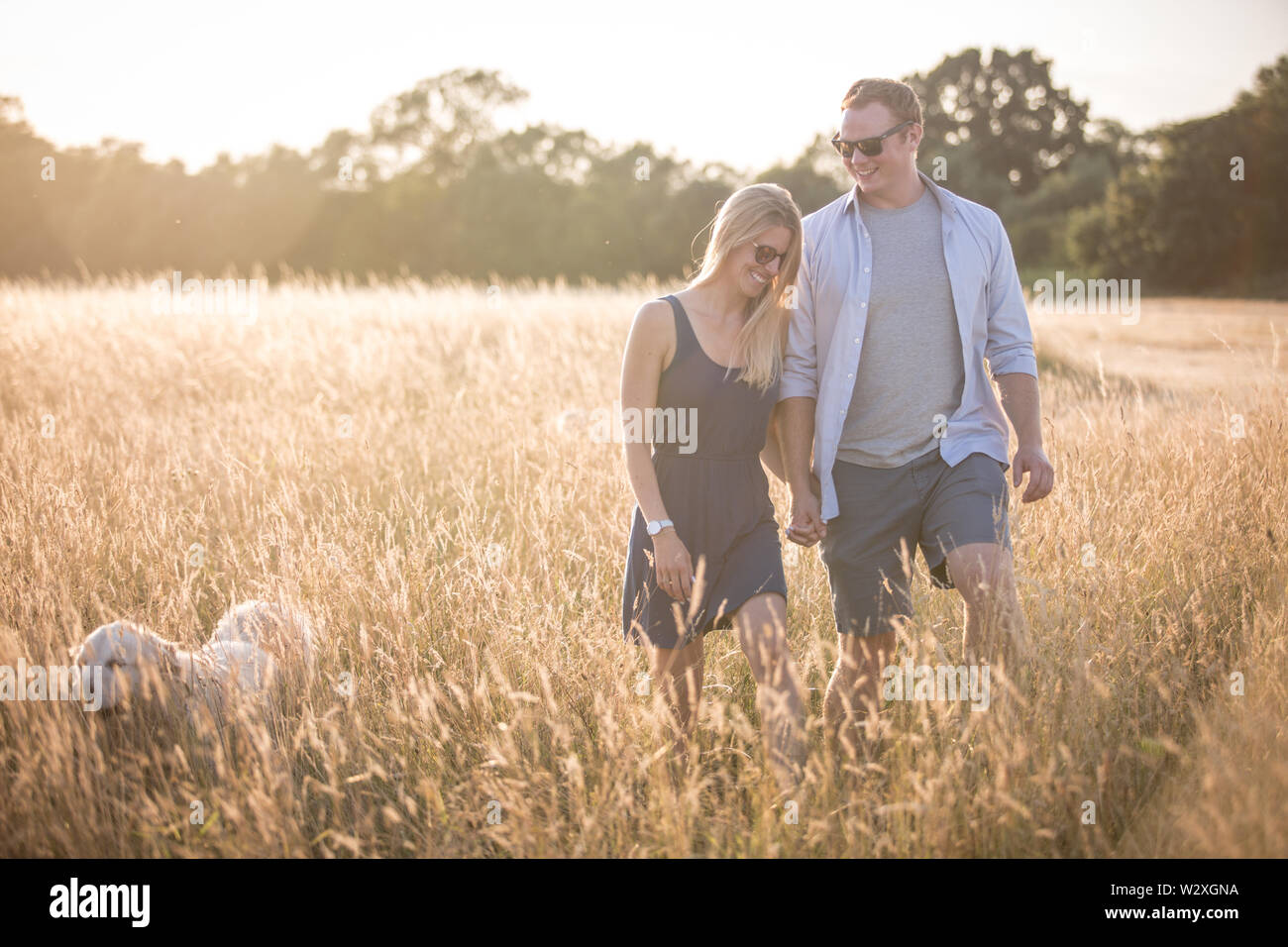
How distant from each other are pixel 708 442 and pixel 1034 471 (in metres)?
1.03

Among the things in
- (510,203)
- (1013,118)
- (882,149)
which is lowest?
(882,149)

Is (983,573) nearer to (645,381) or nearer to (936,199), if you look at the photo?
(645,381)

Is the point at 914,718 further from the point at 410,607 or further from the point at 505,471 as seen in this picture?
the point at 505,471

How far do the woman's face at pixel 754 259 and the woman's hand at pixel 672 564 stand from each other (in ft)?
2.74

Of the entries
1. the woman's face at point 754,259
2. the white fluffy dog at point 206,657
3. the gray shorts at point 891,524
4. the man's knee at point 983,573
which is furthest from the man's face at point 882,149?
the white fluffy dog at point 206,657

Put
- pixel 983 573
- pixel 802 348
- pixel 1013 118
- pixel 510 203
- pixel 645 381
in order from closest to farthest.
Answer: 1. pixel 983 573
2. pixel 645 381
3. pixel 802 348
4. pixel 510 203
5. pixel 1013 118

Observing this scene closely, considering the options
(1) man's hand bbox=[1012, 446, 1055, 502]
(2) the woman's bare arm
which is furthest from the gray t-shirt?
(2) the woman's bare arm

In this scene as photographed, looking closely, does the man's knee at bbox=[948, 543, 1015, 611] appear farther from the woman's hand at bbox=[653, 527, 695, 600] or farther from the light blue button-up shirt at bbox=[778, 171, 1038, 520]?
the woman's hand at bbox=[653, 527, 695, 600]

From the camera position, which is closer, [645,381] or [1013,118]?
[645,381]

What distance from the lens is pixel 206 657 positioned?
3.03 m

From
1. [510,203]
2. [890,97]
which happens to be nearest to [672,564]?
[890,97]

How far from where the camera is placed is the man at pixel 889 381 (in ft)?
9.57

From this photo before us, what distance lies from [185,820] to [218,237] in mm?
33857
